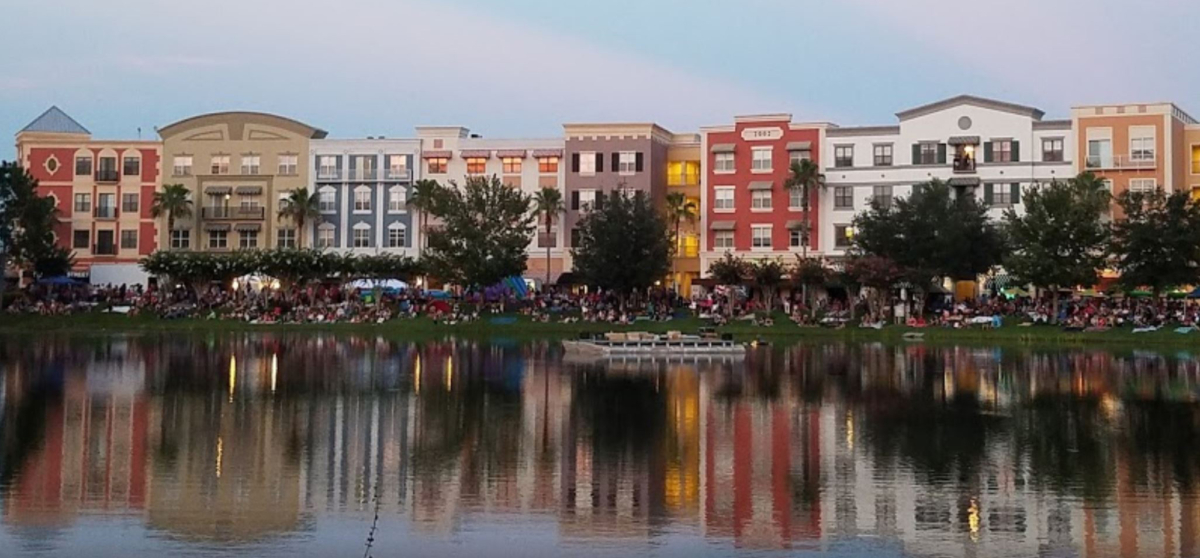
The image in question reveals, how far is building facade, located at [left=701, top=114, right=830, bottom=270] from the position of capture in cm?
9000

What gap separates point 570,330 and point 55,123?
56.0 metres

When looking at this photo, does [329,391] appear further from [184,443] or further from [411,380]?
[184,443]

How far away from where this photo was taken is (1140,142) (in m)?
83.2

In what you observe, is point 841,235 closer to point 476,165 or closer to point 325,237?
point 476,165

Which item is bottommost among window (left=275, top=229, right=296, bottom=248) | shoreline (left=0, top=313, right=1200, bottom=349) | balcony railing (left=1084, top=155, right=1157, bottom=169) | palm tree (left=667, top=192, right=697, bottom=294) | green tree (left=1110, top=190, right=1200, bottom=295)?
shoreline (left=0, top=313, right=1200, bottom=349)

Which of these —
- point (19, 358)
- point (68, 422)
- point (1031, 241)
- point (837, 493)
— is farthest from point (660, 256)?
point (837, 493)

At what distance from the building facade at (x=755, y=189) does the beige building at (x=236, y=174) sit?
102 feet

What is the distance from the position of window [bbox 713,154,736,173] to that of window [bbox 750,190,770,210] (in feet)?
7.80

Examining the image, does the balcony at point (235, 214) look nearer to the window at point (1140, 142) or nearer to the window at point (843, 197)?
the window at point (843, 197)

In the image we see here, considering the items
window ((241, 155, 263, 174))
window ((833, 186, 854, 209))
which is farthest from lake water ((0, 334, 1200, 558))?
window ((241, 155, 263, 174))

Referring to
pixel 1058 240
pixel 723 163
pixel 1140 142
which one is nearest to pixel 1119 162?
pixel 1140 142

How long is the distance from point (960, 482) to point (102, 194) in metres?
91.2

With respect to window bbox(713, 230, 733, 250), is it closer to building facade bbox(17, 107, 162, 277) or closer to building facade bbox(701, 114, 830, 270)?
building facade bbox(701, 114, 830, 270)

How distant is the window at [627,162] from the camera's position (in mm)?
93188
